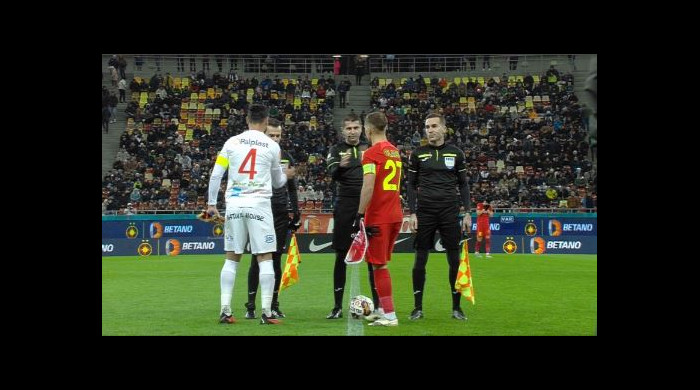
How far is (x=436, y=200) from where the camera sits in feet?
34.1

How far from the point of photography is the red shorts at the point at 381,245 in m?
9.40

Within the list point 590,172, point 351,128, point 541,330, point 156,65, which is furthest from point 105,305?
point 156,65

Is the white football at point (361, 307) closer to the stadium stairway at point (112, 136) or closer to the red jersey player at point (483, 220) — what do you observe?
the red jersey player at point (483, 220)

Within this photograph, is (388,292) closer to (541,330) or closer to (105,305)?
(541,330)

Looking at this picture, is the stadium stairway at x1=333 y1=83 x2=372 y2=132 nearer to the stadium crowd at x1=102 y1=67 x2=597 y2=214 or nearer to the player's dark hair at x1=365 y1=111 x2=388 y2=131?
the stadium crowd at x1=102 y1=67 x2=597 y2=214

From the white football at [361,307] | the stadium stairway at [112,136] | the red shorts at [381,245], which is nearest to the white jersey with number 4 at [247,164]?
the red shorts at [381,245]

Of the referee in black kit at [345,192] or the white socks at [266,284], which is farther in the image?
the referee in black kit at [345,192]

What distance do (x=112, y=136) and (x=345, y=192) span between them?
31.2 m

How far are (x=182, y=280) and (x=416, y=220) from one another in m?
8.30

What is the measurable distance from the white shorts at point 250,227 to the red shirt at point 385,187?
1.16 m

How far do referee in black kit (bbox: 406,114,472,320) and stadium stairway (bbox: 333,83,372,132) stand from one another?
31.0 m

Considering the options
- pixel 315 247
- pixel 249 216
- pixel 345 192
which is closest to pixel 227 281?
pixel 249 216

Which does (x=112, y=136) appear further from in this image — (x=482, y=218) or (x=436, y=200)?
(x=436, y=200)

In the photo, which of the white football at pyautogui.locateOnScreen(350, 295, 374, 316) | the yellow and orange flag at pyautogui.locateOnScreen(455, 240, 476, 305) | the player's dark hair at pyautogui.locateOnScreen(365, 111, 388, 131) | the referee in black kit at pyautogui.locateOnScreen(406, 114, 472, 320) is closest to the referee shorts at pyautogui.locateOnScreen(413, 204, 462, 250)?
the referee in black kit at pyautogui.locateOnScreen(406, 114, 472, 320)
